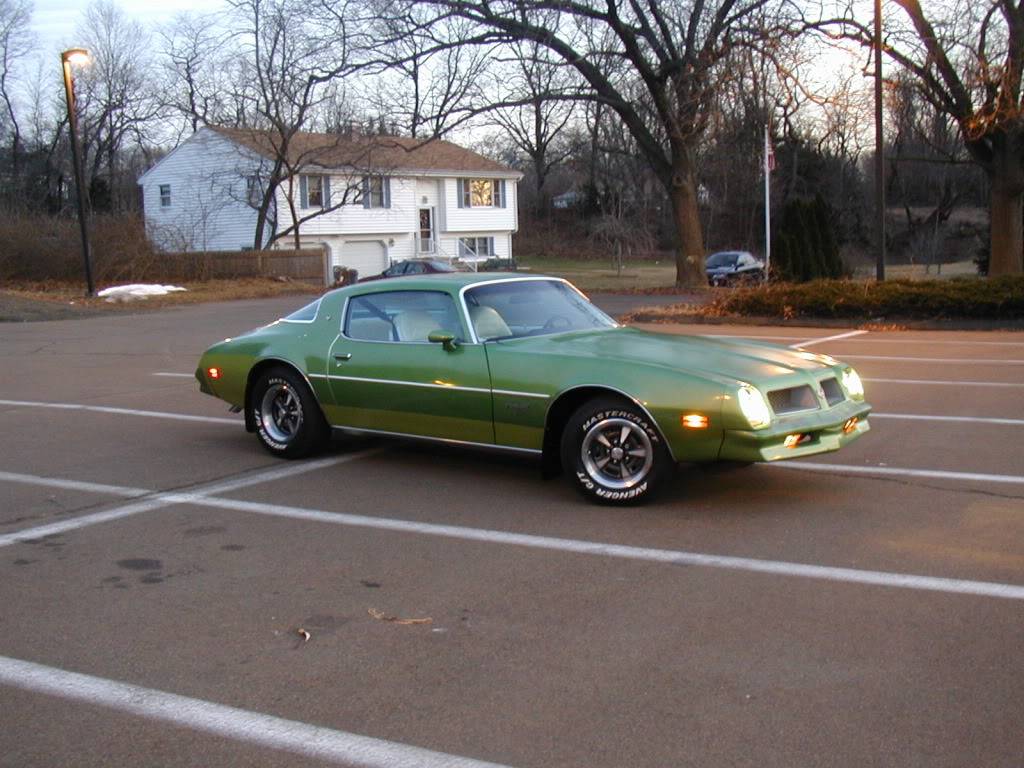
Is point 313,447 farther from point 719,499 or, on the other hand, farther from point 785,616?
point 785,616

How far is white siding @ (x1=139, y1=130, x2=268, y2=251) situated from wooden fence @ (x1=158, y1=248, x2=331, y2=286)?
715 centimetres

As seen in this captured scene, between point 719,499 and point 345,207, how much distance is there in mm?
48869

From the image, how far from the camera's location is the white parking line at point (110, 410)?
433 inches

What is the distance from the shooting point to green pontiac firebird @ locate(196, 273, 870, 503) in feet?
22.4

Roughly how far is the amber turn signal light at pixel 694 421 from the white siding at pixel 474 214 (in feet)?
175

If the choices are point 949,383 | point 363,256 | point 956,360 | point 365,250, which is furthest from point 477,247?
point 949,383

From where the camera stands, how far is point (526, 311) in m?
8.20

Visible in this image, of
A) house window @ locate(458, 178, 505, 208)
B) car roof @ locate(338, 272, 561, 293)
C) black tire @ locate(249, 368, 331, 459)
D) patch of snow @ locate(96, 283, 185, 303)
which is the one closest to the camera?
car roof @ locate(338, 272, 561, 293)

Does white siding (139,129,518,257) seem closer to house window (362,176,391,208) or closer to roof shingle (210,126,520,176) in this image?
house window (362,176,391,208)

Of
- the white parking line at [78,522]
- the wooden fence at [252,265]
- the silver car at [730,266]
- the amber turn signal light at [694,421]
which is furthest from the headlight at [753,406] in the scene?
the wooden fence at [252,265]

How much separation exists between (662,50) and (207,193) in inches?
1255

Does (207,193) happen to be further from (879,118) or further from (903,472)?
(903,472)

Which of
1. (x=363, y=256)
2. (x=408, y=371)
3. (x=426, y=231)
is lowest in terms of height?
(x=408, y=371)

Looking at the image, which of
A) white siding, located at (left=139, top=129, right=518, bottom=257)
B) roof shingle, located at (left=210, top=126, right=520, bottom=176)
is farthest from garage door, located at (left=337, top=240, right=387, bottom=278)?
roof shingle, located at (left=210, top=126, right=520, bottom=176)
